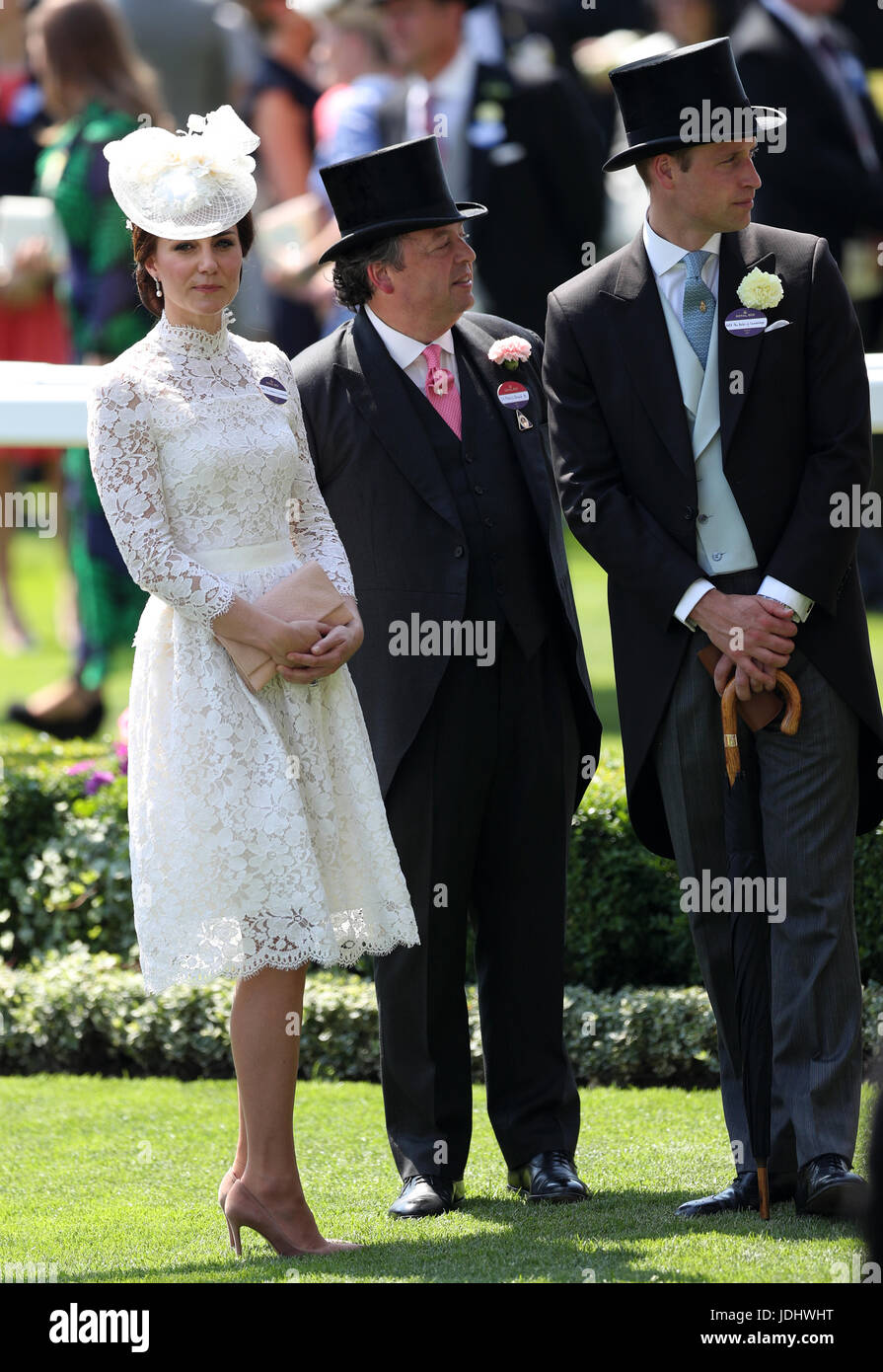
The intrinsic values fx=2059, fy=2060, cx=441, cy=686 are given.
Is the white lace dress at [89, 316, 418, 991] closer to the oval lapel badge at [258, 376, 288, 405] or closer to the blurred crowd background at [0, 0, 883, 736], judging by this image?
the oval lapel badge at [258, 376, 288, 405]

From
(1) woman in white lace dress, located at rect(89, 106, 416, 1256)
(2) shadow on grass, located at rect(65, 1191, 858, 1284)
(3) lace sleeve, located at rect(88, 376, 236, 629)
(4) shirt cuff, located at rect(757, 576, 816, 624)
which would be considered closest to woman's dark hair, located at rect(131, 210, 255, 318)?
(1) woman in white lace dress, located at rect(89, 106, 416, 1256)

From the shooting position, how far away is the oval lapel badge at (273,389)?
13.1ft

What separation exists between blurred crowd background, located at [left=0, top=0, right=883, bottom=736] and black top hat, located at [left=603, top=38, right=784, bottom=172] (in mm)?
3666

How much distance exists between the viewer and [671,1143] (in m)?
4.74

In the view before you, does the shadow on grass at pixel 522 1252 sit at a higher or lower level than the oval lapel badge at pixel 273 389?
lower

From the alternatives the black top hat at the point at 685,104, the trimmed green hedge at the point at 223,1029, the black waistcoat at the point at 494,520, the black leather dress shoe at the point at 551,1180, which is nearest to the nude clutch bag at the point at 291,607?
the black waistcoat at the point at 494,520

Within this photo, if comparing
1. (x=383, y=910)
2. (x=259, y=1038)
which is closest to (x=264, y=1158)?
(x=259, y=1038)

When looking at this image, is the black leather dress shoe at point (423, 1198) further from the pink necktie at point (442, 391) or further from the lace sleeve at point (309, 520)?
the pink necktie at point (442, 391)

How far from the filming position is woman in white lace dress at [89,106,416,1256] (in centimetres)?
378

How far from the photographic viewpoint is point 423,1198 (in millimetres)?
4199

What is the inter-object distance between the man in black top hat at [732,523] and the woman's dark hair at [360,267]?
1.29 feet

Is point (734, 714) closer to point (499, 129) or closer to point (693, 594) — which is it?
point (693, 594)

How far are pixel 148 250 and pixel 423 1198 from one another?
196 cm

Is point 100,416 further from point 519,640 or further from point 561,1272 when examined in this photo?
point 561,1272
